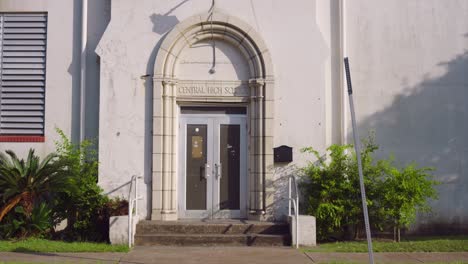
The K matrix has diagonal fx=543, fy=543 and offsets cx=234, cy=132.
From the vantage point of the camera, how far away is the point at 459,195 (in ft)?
41.4

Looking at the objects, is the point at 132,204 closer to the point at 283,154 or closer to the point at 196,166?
the point at 196,166

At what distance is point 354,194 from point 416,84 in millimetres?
3346

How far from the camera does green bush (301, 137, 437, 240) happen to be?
10930 millimetres

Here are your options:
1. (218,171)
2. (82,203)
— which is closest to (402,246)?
(218,171)

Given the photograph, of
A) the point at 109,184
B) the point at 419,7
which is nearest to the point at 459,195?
the point at 419,7

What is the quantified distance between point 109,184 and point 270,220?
3435 mm

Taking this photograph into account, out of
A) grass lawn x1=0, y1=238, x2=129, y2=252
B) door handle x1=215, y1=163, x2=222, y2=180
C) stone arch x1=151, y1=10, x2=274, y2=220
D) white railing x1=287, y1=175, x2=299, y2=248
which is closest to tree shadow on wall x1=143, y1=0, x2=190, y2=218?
stone arch x1=151, y1=10, x2=274, y2=220

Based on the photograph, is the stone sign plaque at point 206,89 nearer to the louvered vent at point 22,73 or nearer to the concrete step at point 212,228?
the concrete step at point 212,228

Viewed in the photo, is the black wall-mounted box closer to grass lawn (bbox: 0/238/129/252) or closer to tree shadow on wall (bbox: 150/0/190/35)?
tree shadow on wall (bbox: 150/0/190/35)

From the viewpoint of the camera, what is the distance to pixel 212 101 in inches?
463

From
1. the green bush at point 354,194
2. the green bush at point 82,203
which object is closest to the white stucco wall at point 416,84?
the green bush at point 354,194

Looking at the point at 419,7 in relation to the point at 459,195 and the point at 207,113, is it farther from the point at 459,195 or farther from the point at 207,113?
the point at 207,113

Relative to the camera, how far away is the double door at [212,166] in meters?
11.8

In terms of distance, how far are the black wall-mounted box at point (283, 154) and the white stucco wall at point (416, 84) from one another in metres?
2.13
